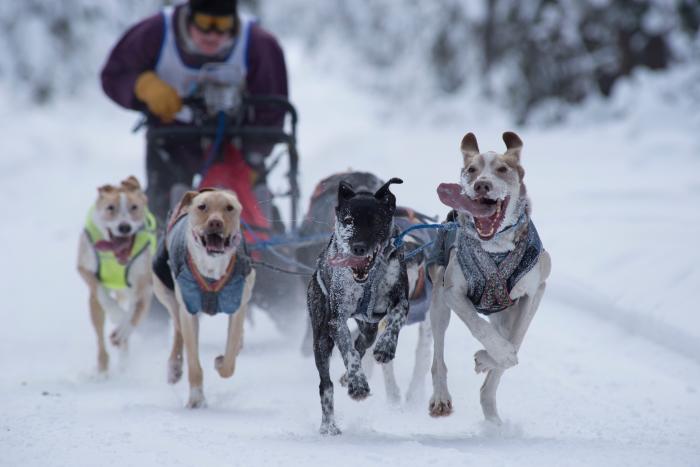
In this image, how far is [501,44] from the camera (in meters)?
24.1

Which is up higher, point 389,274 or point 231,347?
point 389,274

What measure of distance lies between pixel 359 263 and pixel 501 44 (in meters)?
21.5

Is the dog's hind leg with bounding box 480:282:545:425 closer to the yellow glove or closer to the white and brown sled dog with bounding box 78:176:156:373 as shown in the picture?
the white and brown sled dog with bounding box 78:176:156:373

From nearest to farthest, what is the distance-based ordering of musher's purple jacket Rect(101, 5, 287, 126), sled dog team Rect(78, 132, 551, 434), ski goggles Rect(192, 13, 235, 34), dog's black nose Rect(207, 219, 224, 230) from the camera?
1. sled dog team Rect(78, 132, 551, 434)
2. dog's black nose Rect(207, 219, 224, 230)
3. ski goggles Rect(192, 13, 235, 34)
4. musher's purple jacket Rect(101, 5, 287, 126)

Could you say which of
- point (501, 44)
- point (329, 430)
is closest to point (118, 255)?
point (329, 430)

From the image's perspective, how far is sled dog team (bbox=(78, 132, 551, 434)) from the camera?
11.9 feet

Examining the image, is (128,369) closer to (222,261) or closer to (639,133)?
(222,261)

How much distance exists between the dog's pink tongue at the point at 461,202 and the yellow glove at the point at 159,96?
2.90 metres

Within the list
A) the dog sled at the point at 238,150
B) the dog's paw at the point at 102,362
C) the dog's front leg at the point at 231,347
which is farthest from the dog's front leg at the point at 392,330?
the dog's paw at the point at 102,362

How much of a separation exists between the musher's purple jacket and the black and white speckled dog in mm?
3035

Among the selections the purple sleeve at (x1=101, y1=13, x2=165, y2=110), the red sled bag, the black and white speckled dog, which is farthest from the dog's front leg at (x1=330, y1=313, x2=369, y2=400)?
the purple sleeve at (x1=101, y1=13, x2=165, y2=110)

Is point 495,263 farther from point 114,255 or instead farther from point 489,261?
point 114,255

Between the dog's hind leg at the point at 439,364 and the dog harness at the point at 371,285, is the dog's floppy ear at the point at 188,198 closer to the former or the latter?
the dog harness at the point at 371,285

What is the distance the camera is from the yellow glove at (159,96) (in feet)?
19.8
